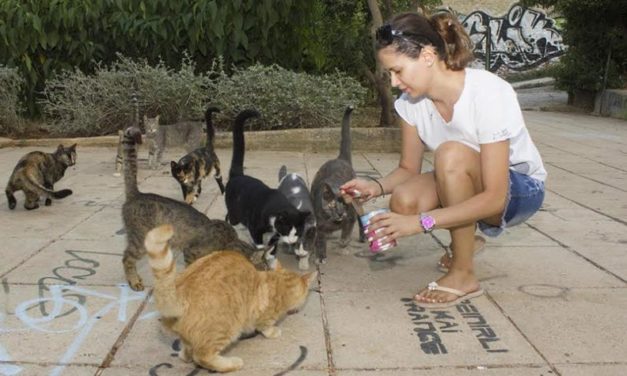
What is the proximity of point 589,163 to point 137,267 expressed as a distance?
6720 mm

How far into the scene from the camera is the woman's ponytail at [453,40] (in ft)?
11.0

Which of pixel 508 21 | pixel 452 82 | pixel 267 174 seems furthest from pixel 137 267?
pixel 508 21

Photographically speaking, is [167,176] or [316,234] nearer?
[316,234]

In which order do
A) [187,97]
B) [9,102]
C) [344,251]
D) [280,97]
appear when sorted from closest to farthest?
[344,251]
[280,97]
[187,97]
[9,102]

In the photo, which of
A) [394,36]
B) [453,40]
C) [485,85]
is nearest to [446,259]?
[485,85]

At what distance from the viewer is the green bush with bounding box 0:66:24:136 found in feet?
31.8

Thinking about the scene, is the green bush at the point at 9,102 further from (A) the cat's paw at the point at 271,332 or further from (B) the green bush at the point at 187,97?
(A) the cat's paw at the point at 271,332

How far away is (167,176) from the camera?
24.5ft

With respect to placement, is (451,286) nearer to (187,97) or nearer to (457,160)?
(457,160)

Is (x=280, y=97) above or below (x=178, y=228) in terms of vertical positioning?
above

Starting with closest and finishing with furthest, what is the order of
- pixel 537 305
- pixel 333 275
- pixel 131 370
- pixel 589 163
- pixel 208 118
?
1. pixel 131 370
2. pixel 537 305
3. pixel 333 275
4. pixel 208 118
5. pixel 589 163

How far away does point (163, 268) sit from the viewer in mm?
2557

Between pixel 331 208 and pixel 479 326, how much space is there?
4.73 feet

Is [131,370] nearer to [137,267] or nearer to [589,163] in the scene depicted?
[137,267]
